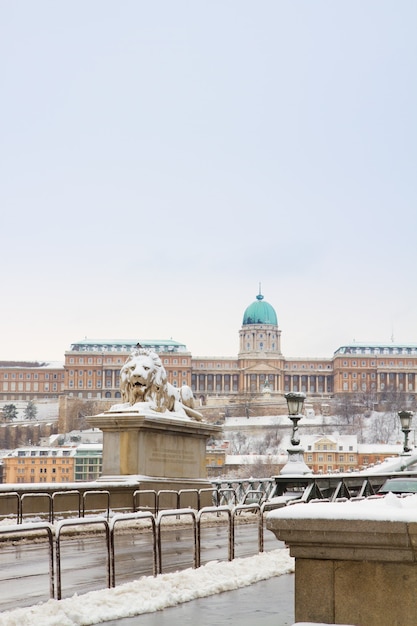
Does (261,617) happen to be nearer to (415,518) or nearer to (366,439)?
(415,518)

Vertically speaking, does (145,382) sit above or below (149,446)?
above

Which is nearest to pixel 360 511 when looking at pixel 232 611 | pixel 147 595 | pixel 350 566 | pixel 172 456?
pixel 350 566

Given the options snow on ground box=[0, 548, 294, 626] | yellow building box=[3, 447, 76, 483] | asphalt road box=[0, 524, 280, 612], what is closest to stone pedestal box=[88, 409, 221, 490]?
asphalt road box=[0, 524, 280, 612]

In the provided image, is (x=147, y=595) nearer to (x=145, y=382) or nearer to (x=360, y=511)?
(x=360, y=511)

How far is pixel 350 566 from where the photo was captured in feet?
24.1

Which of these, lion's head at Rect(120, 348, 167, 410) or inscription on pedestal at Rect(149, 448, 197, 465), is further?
inscription on pedestal at Rect(149, 448, 197, 465)

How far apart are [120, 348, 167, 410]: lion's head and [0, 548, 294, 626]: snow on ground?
8854mm

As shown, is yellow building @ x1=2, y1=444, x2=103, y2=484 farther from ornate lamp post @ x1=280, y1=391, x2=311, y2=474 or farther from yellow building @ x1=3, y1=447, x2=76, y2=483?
ornate lamp post @ x1=280, y1=391, x2=311, y2=474

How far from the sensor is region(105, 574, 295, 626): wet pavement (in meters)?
9.72

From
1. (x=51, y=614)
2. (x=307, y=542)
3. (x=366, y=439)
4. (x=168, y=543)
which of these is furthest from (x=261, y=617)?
(x=366, y=439)

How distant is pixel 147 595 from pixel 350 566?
3.83 metres

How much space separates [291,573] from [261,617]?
3.67 m

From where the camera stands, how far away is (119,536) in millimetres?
18469

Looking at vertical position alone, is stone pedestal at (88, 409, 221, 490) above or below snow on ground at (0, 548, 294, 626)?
above
